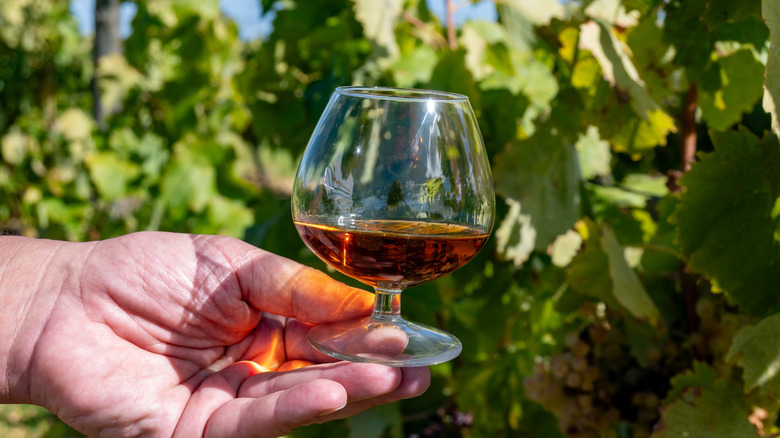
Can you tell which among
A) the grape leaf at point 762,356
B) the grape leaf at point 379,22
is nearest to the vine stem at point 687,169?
the grape leaf at point 762,356

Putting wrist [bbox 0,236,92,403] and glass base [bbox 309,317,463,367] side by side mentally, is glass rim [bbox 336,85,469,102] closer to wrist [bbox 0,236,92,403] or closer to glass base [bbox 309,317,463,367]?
glass base [bbox 309,317,463,367]

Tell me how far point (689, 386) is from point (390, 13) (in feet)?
3.84

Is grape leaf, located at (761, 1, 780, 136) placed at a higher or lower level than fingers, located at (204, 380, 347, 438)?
higher

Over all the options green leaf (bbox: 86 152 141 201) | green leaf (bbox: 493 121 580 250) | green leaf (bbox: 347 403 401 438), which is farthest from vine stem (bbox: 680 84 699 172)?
green leaf (bbox: 86 152 141 201)

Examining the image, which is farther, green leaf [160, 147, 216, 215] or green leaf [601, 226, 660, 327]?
green leaf [160, 147, 216, 215]

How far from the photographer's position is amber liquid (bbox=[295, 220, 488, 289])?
3.90ft

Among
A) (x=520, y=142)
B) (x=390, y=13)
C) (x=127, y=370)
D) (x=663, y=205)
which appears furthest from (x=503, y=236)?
(x=127, y=370)

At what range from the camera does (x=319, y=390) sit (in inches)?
43.6

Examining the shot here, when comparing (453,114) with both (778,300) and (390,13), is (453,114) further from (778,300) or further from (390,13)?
(390,13)

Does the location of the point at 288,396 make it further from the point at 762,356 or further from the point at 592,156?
the point at 592,156

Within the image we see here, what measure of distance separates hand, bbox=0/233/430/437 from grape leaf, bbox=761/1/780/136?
74 centimetres

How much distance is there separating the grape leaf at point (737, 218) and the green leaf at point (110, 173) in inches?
118

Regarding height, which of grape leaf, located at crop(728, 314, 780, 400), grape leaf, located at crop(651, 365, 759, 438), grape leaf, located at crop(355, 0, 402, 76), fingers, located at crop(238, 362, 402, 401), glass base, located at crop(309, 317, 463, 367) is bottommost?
grape leaf, located at crop(651, 365, 759, 438)

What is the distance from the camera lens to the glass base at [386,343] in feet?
4.02
